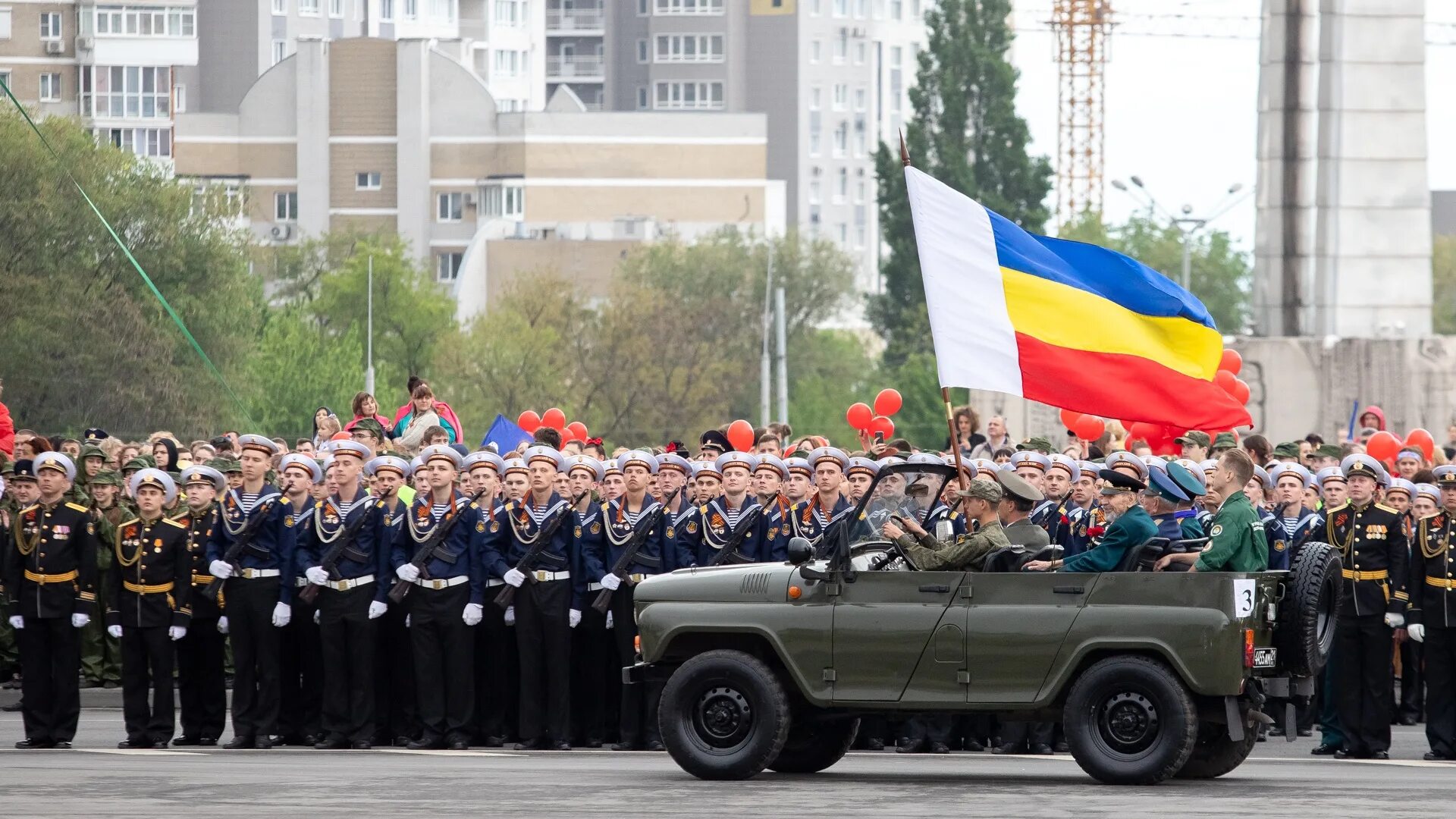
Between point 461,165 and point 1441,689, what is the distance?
337 ft

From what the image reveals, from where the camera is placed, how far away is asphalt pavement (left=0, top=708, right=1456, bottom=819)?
42.0 feet

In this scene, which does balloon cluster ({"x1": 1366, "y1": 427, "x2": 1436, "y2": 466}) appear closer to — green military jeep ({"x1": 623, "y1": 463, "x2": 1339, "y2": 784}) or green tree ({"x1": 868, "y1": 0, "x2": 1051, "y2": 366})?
green military jeep ({"x1": 623, "y1": 463, "x2": 1339, "y2": 784})

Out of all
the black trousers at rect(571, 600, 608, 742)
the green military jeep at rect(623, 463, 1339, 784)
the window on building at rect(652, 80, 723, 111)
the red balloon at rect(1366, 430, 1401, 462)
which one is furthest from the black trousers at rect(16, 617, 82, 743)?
the window on building at rect(652, 80, 723, 111)

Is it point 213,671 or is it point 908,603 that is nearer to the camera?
point 908,603

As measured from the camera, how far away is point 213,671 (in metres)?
17.5

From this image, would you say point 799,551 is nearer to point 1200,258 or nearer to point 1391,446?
point 1391,446

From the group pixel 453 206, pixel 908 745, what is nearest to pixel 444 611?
pixel 908 745

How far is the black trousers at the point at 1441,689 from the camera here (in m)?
16.3

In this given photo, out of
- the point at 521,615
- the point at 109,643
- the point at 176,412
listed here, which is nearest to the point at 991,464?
the point at 521,615

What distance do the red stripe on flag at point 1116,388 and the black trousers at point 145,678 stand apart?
611cm

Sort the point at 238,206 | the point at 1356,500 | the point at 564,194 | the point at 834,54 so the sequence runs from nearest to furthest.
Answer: the point at 1356,500 → the point at 238,206 → the point at 564,194 → the point at 834,54

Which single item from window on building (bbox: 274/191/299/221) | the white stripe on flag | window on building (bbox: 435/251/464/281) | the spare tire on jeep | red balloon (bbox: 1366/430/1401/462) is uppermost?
window on building (bbox: 274/191/299/221)

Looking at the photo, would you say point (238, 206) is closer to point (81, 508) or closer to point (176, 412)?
point (176, 412)

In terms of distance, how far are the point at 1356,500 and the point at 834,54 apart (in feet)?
476
